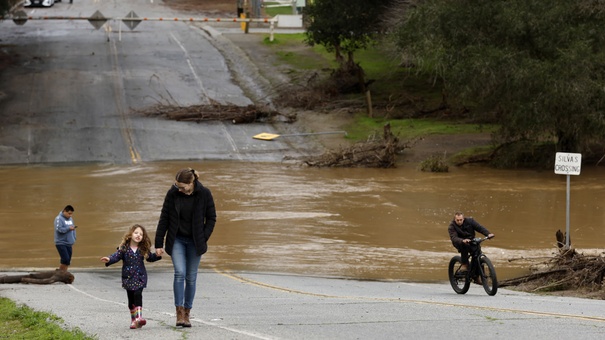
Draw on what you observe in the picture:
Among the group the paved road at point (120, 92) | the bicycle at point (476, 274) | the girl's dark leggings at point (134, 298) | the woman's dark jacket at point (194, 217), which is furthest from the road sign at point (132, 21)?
the woman's dark jacket at point (194, 217)

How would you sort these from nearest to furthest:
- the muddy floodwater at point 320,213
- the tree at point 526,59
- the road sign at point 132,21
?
the muddy floodwater at point 320,213
the tree at point 526,59
the road sign at point 132,21

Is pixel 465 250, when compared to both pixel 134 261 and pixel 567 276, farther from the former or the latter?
pixel 134 261

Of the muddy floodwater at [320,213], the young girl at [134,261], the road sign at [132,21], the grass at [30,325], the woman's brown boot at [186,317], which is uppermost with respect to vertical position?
the road sign at [132,21]

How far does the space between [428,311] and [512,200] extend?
1780 centimetres

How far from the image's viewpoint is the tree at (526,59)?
112ft

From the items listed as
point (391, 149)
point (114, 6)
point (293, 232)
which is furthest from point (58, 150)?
point (114, 6)

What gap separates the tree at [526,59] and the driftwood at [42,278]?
66.5 feet

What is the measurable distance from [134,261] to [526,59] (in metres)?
25.1

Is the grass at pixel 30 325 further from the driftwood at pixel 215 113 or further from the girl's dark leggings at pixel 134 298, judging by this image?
the driftwood at pixel 215 113

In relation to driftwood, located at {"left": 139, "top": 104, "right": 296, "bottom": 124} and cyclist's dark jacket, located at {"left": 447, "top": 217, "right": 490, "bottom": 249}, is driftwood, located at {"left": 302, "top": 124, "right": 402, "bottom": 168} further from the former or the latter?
cyclist's dark jacket, located at {"left": 447, "top": 217, "right": 490, "bottom": 249}

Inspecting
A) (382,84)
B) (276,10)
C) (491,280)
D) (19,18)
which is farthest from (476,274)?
(276,10)

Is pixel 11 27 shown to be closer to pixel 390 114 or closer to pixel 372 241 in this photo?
pixel 390 114

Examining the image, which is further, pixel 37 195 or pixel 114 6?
pixel 114 6

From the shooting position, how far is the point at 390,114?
4612 cm
